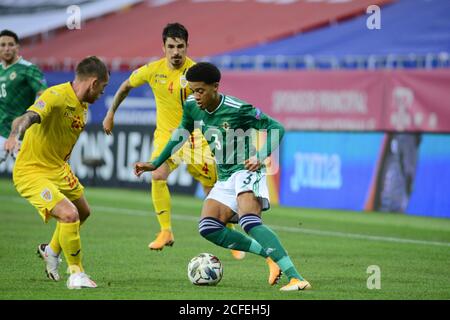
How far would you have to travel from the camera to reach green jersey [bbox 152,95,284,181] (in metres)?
9.70

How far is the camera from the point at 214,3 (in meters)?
27.6

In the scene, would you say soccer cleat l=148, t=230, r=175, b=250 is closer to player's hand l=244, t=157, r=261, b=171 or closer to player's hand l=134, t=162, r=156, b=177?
player's hand l=134, t=162, r=156, b=177

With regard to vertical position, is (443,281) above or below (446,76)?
below

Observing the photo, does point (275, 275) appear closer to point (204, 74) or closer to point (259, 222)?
point (259, 222)

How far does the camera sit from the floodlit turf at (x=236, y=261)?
932cm

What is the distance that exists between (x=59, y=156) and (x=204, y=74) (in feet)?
5.19

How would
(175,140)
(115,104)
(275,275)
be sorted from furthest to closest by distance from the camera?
(115,104), (175,140), (275,275)

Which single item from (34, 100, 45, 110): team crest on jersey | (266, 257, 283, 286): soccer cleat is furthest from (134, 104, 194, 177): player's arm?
(266, 257, 283, 286): soccer cleat

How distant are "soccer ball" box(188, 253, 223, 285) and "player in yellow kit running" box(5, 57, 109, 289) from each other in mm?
936

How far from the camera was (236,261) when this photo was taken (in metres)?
11.9

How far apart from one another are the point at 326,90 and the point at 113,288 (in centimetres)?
1141

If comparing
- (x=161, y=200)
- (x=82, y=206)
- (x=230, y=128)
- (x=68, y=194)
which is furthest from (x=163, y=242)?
(x=230, y=128)
